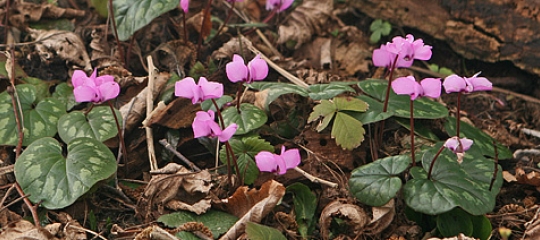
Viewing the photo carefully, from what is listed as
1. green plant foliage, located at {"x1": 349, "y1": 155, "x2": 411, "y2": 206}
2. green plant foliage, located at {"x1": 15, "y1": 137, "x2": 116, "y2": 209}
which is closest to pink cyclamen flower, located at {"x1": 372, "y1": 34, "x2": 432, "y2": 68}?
green plant foliage, located at {"x1": 349, "y1": 155, "x2": 411, "y2": 206}

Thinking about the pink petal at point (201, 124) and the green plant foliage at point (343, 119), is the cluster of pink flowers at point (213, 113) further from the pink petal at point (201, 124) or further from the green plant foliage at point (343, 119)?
the green plant foliage at point (343, 119)

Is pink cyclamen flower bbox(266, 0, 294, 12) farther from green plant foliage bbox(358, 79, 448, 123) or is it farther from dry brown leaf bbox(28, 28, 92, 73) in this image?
dry brown leaf bbox(28, 28, 92, 73)

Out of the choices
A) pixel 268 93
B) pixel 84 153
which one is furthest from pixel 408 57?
pixel 84 153

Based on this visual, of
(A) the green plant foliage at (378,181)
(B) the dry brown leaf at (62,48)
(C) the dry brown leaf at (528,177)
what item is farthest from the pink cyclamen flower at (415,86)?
(B) the dry brown leaf at (62,48)

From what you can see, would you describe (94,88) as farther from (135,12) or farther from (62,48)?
(62,48)

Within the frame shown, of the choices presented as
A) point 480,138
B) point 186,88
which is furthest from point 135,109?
point 480,138

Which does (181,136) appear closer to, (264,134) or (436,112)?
(264,134)
